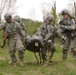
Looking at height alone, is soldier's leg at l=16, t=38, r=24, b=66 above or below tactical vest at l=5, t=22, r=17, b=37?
below

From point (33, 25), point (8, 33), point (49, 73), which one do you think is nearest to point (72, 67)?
point (49, 73)

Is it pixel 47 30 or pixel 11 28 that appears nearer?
pixel 11 28

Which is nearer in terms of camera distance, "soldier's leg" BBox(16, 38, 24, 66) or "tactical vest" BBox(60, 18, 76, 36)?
"soldier's leg" BBox(16, 38, 24, 66)

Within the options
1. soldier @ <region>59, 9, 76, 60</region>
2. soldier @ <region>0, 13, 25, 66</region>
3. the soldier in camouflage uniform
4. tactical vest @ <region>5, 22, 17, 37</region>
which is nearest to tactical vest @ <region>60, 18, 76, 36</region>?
soldier @ <region>59, 9, 76, 60</region>

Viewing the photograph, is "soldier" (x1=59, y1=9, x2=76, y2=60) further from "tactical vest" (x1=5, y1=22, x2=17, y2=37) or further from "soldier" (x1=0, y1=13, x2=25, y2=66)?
"tactical vest" (x1=5, y1=22, x2=17, y2=37)

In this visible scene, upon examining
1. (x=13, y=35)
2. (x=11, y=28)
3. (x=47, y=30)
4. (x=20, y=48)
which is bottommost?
(x=20, y=48)

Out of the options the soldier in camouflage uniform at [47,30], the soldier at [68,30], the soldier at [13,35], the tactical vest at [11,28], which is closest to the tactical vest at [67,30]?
the soldier at [68,30]

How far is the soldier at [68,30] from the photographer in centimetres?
1184

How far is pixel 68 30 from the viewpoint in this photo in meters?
12.0

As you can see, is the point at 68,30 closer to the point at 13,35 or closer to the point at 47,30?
the point at 47,30

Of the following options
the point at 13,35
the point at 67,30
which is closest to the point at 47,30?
the point at 67,30

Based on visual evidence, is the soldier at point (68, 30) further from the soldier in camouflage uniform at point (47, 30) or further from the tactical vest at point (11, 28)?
the tactical vest at point (11, 28)

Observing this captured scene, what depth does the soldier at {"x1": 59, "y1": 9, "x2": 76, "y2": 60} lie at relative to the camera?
38.8 ft

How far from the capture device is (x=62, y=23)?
12.1m
